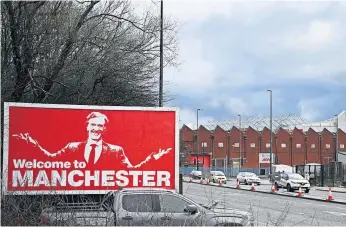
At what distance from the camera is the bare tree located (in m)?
13.9

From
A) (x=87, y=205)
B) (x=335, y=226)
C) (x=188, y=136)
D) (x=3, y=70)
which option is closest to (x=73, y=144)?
(x=3, y=70)

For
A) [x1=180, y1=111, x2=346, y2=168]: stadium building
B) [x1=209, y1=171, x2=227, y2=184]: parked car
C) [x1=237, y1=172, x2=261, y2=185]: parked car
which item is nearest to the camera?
[x1=237, y1=172, x2=261, y2=185]: parked car

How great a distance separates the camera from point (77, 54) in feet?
54.8

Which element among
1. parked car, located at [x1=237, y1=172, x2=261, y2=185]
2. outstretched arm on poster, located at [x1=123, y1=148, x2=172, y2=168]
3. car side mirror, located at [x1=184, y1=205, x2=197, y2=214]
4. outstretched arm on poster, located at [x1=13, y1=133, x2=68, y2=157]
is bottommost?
parked car, located at [x1=237, y1=172, x2=261, y2=185]

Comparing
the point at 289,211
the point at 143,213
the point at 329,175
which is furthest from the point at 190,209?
the point at 329,175

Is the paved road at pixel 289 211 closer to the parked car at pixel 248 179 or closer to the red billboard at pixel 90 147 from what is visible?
the red billboard at pixel 90 147

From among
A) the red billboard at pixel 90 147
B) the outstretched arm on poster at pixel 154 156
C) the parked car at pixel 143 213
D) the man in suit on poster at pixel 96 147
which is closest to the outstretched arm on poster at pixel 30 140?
the red billboard at pixel 90 147

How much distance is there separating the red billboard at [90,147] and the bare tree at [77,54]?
95 centimetres

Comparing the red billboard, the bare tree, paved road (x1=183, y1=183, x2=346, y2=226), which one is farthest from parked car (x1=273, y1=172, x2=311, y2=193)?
the red billboard

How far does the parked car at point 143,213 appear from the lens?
8.71 metres

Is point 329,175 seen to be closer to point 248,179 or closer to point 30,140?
point 248,179

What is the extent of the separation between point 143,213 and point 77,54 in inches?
288

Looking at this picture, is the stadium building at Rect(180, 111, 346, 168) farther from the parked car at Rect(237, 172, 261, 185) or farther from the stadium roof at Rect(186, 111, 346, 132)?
the parked car at Rect(237, 172, 261, 185)

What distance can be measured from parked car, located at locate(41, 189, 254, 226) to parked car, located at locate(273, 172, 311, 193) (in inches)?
1280
